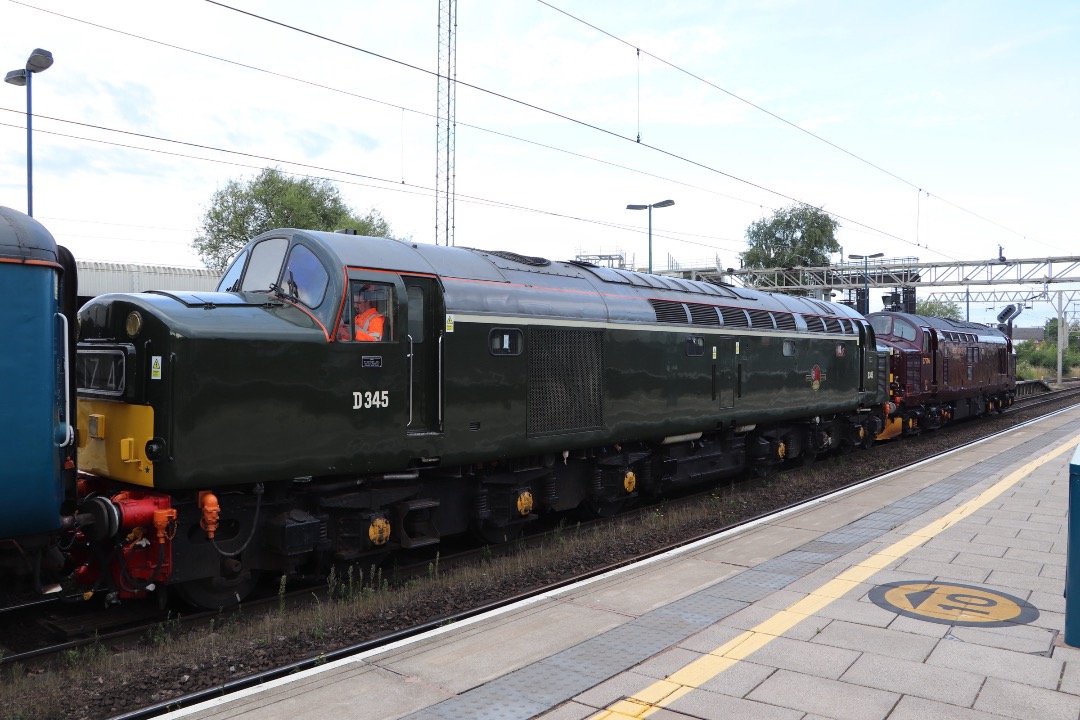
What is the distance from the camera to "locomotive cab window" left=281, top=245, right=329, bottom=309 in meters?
7.44

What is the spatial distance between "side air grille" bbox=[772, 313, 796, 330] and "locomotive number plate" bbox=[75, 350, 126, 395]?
37.2 feet

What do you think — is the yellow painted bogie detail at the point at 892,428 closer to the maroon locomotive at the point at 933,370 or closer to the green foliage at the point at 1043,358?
the maroon locomotive at the point at 933,370

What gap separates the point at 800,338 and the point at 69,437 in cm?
1285

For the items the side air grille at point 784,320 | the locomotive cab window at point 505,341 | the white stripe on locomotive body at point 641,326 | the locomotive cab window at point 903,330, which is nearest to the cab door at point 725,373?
the white stripe on locomotive body at point 641,326

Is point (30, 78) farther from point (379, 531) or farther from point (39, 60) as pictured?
point (379, 531)

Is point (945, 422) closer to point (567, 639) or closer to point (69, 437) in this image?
point (567, 639)

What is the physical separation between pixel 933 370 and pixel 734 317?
1214 cm

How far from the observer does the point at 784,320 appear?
15.2 m

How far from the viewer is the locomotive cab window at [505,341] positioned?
8727mm

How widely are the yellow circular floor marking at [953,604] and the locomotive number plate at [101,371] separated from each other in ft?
21.6

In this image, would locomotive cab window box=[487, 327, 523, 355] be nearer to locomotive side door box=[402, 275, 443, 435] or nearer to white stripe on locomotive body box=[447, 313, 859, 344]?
white stripe on locomotive body box=[447, 313, 859, 344]

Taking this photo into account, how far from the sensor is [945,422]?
25828mm

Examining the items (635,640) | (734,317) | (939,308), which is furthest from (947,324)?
(939,308)

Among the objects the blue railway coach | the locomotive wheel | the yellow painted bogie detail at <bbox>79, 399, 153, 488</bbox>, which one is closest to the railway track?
the locomotive wheel
